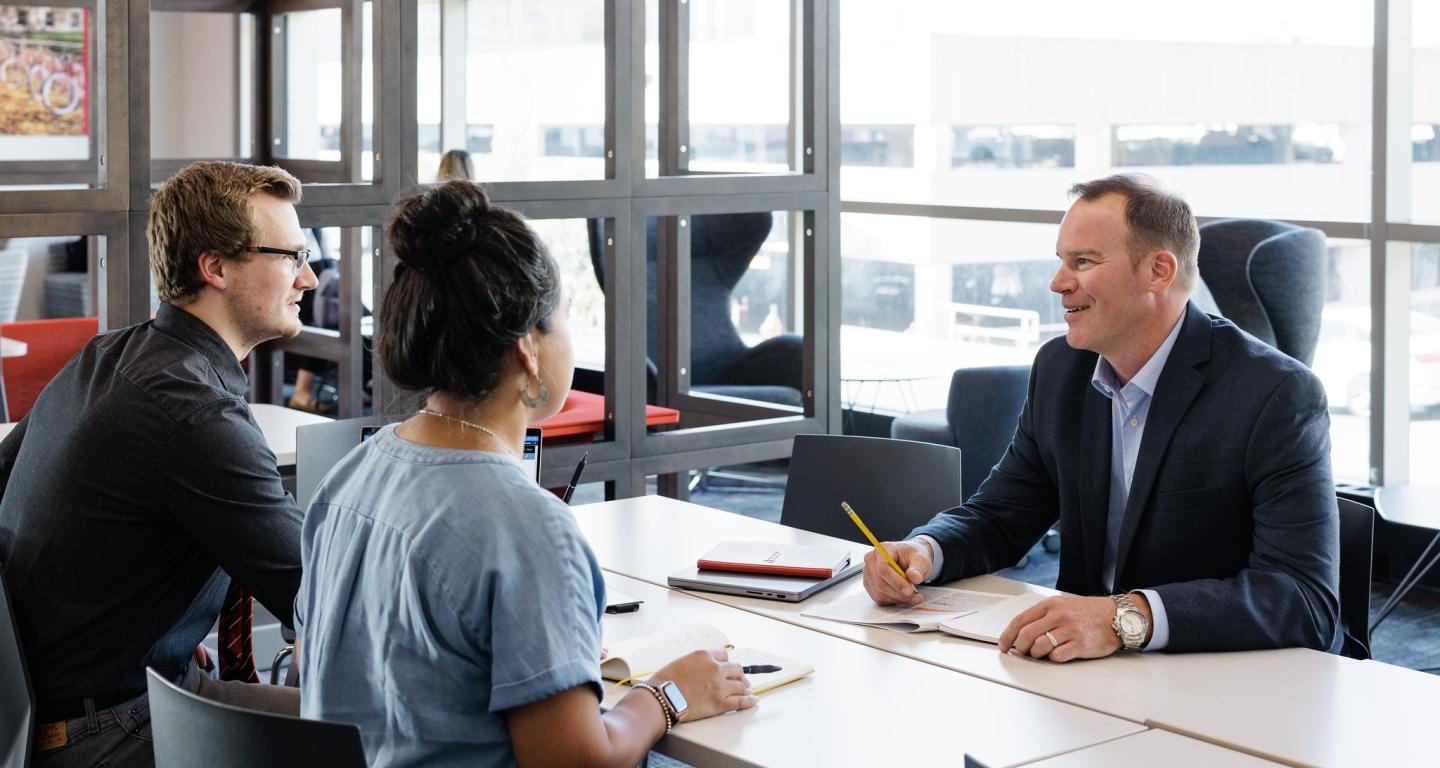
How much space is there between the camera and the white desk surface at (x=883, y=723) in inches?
68.7

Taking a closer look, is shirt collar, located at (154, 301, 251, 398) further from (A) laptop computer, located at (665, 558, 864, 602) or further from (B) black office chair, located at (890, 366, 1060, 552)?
(B) black office chair, located at (890, 366, 1060, 552)

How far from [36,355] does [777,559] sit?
13.0ft

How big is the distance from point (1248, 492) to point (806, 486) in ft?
3.79

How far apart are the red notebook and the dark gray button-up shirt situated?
75cm

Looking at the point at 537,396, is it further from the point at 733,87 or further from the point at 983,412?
the point at 733,87

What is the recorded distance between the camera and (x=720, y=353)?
A: 6047 millimetres

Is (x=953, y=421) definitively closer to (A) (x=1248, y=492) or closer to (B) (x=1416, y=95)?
(B) (x=1416, y=95)

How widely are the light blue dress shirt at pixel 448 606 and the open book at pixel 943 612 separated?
767 mm

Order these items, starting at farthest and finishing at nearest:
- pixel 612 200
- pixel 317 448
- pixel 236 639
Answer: pixel 612 200, pixel 317 448, pixel 236 639

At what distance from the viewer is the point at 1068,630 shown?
6.81 ft

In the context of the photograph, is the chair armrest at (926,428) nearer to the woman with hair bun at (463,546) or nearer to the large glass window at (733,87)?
the large glass window at (733,87)

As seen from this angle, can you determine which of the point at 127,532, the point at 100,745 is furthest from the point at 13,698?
the point at 127,532

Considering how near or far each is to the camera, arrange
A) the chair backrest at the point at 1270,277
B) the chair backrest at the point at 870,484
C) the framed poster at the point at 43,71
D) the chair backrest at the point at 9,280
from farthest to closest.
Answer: the framed poster at the point at 43,71 < the chair backrest at the point at 9,280 < the chair backrest at the point at 1270,277 < the chair backrest at the point at 870,484

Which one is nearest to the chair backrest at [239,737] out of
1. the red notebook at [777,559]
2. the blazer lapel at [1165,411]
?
the red notebook at [777,559]
